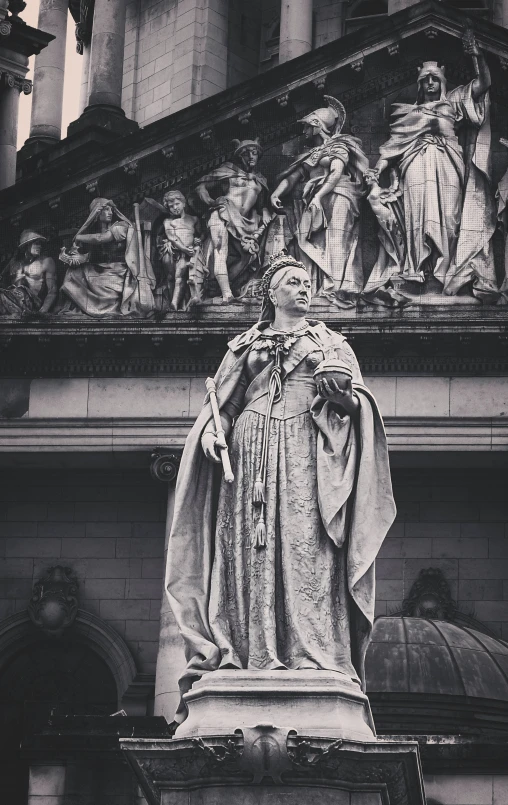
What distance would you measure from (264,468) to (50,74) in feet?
108

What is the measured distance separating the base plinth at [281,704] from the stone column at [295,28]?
100 ft

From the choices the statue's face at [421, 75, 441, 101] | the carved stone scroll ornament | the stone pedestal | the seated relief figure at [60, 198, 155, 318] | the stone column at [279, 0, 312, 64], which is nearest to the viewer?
the stone pedestal

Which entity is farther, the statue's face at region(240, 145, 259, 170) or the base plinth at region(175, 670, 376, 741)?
the statue's face at region(240, 145, 259, 170)

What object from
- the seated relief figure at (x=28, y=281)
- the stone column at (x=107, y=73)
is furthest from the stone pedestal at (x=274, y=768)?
the stone column at (x=107, y=73)

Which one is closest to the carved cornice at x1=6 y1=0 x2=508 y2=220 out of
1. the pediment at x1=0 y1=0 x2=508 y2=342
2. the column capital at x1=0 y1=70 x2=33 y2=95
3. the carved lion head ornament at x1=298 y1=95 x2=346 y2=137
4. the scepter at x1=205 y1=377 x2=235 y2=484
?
the pediment at x1=0 y1=0 x2=508 y2=342

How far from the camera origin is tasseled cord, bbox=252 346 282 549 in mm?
12086

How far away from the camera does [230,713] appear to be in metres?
11.5

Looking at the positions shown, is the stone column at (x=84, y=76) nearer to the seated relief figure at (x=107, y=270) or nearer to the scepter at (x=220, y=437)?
the seated relief figure at (x=107, y=270)

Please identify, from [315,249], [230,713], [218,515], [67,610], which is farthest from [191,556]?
[67,610]

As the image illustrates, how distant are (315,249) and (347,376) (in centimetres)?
1805

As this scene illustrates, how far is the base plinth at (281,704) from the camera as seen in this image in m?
→ 11.4

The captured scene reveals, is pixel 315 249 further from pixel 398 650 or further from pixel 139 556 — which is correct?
pixel 398 650

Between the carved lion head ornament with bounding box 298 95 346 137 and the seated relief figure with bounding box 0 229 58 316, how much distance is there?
4.48m

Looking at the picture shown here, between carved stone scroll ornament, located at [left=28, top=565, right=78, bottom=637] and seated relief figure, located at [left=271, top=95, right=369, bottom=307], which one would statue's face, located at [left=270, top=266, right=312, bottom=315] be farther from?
carved stone scroll ornament, located at [left=28, top=565, right=78, bottom=637]
